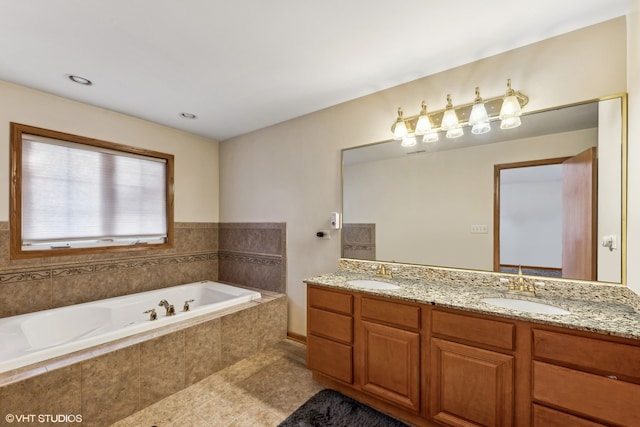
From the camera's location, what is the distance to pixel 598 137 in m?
1.65

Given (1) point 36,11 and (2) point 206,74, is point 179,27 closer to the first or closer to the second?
(2) point 206,74

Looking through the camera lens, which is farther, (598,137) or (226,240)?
(226,240)

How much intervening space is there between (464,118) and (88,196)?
3.42 m

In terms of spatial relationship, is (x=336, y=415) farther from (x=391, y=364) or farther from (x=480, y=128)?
(x=480, y=128)

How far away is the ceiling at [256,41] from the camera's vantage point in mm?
1514

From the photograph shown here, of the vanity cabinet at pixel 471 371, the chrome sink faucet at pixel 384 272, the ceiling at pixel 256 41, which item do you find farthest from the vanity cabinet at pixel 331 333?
the ceiling at pixel 256 41

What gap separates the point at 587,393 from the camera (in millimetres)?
1253

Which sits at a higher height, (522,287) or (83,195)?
(83,195)

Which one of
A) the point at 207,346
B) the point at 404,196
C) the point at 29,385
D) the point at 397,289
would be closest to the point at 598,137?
the point at 404,196

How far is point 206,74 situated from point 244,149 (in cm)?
145

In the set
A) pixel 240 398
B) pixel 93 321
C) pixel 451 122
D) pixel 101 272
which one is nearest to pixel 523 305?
pixel 451 122

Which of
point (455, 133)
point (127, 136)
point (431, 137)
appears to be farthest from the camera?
point (127, 136)

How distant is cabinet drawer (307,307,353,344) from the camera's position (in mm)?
2041

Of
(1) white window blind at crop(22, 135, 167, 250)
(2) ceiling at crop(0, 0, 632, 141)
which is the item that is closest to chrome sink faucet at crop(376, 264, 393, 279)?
(2) ceiling at crop(0, 0, 632, 141)
